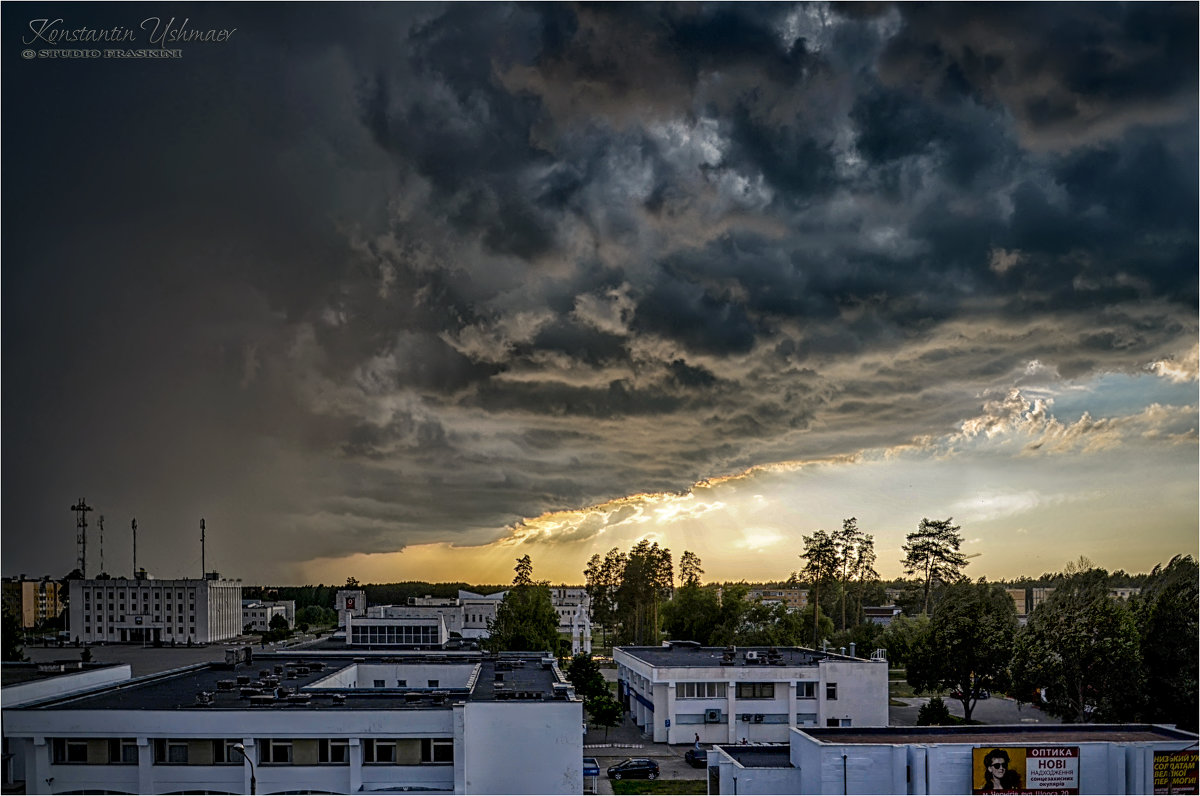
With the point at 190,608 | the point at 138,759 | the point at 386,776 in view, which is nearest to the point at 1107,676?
the point at 386,776

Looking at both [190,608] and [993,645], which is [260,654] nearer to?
[993,645]

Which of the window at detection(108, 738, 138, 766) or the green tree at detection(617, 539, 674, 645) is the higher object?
the window at detection(108, 738, 138, 766)

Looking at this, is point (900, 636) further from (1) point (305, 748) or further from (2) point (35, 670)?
(2) point (35, 670)

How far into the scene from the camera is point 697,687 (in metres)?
39.5

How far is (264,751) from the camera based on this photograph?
78.6 ft

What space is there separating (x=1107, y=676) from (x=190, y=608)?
7739 centimetres

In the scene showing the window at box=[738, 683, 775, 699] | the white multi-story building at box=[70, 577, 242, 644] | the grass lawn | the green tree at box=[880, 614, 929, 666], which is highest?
the window at box=[738, 683, 775, 699]

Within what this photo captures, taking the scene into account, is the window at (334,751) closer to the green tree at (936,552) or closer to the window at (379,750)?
the window at (379,750)

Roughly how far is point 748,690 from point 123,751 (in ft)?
80.5

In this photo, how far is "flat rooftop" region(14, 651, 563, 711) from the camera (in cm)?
2555

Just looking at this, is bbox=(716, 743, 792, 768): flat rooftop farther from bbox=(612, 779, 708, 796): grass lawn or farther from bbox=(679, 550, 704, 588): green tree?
bbox=(679, 550, 704, 588): green tree

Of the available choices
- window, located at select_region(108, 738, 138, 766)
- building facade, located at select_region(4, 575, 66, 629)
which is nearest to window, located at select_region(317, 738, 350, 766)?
window, located at select_region(108, 738, 138, 766)

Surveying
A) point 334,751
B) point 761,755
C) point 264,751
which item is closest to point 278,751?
point 264,751

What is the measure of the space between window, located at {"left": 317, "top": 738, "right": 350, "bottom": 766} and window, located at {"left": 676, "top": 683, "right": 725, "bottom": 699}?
61.4ft
